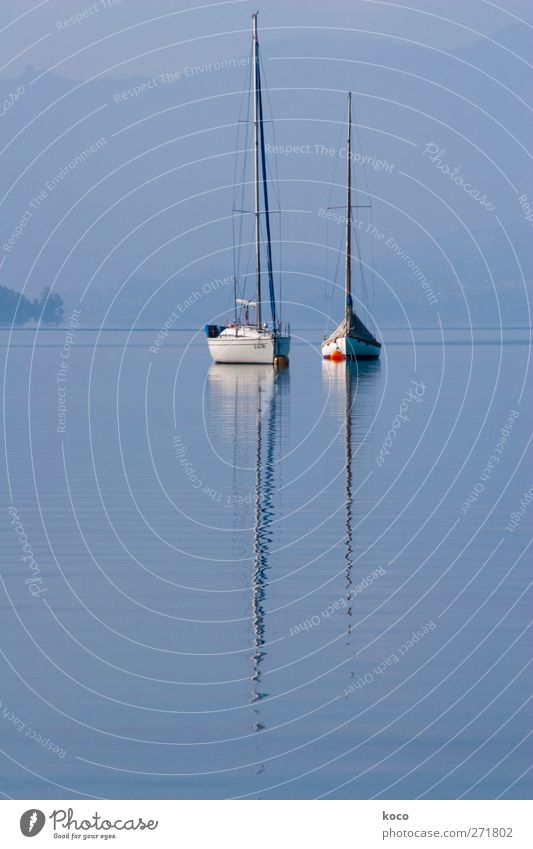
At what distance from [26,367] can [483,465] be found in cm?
8319

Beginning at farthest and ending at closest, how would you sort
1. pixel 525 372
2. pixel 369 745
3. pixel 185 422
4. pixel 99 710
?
pixel 525 372, pixel 185 422, pixel 99 710, pixel 369 745

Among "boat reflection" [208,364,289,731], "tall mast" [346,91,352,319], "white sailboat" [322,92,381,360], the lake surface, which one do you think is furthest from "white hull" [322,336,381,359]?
the lake surface

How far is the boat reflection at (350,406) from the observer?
30.8 metres

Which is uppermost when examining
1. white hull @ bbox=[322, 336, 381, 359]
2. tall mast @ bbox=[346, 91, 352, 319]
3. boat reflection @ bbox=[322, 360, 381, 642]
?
tall mast @ bbox=[346, 91, 352, 319]

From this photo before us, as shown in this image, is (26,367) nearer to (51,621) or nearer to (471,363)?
(471,363)

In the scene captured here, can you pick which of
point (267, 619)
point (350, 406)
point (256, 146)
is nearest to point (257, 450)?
point (350, 406)

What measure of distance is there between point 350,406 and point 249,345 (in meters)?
40.9

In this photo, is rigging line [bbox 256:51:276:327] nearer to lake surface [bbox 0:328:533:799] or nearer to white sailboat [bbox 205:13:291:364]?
white sailboat [bbox 205:13:291:364]

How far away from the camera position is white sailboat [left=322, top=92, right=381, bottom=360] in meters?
122

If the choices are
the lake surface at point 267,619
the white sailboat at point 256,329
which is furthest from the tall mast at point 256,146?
the lake surface at point 267,619

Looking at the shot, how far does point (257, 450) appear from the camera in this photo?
4922 cm

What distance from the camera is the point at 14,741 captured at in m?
17.9

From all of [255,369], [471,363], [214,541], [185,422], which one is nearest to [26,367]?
[255,369]

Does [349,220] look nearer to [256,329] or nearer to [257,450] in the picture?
[256,329]
